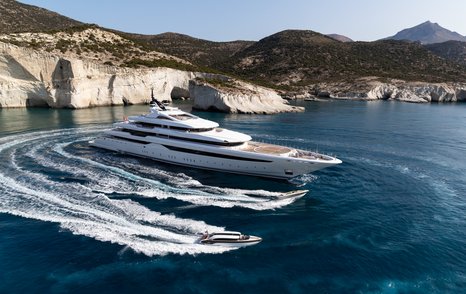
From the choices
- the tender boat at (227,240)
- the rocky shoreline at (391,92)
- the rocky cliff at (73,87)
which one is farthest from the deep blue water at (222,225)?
the rocky shoreline at (391,92)

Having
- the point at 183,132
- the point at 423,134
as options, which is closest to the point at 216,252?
the point at 183,132

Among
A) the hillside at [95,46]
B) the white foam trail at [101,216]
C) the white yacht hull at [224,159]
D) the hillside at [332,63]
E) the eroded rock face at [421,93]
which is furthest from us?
the hillside at [332,63]

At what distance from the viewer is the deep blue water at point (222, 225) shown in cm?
1684

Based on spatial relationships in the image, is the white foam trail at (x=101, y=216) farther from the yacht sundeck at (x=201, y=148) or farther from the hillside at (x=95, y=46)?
the hillside at (x=95, y=46)

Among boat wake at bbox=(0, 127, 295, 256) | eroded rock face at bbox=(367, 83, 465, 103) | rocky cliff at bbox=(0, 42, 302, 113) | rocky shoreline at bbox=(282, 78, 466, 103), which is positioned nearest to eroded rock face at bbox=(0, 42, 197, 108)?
rocky cliff at bbox=(0, 42, 302, 113)

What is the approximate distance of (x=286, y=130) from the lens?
184 feet

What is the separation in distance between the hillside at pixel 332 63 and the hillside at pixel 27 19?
247ft

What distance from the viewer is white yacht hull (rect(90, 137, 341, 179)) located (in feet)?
99.6

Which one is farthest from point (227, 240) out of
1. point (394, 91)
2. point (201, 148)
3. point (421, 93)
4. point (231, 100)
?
point (421, 93)

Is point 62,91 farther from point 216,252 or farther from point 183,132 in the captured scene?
Answer: point 216,252

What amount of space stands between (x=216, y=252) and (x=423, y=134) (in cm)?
4712

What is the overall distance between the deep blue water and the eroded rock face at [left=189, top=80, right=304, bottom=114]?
4244cm

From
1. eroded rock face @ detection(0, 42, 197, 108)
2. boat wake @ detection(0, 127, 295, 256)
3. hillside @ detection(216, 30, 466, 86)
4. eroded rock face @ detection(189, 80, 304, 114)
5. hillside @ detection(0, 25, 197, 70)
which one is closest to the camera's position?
boat wake @ detection(0, 127, 295, 256)

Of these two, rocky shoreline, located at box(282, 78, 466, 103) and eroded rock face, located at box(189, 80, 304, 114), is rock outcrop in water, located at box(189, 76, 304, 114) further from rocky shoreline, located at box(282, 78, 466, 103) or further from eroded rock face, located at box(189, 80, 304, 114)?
rocky shoreline, located at box(282, 78, 466, 103)
